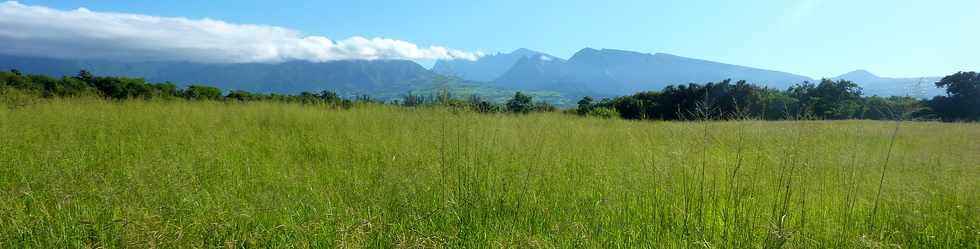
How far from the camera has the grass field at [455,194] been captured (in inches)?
86.6

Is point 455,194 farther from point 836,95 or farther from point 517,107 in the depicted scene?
point 836,95

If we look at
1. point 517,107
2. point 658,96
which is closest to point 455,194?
point 517,107

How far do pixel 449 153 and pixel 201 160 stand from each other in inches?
83.6

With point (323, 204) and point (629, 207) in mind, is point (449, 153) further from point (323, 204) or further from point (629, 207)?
point (629, 207)

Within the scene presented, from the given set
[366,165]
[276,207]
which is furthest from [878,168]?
[276,207]

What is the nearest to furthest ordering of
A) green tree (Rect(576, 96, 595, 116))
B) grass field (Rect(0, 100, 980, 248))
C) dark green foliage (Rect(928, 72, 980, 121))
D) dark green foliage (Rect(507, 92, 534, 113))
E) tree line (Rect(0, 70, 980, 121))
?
grass field (Rect(0, 100, 980, 248))
dark green foliage (Rect(507, 92, 534, 113))
tree line (Rect(0, 70, 980, 121))
green tree (Rect(576, 96, 595, 116))
dark green foliage (Rect(928, 72, 980, 121))

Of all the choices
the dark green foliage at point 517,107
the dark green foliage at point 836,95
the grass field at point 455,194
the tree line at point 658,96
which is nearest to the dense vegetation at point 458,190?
the grass field at point 455,194

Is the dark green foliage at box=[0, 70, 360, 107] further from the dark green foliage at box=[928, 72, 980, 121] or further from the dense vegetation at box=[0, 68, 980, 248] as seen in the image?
the dark green foliage at box=[928, 72, 980, 121]

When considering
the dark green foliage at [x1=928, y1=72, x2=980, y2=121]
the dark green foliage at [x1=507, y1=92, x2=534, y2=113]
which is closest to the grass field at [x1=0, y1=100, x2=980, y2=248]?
the dark green foliage at [x1=507, y1=92, x2=534, y2=113]

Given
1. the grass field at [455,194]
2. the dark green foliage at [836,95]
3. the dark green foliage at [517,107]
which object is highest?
the dark green foliage at [836,95]

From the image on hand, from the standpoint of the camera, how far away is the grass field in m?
2.20

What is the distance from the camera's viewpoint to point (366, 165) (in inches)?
161

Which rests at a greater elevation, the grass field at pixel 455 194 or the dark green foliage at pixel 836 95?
the dark green foliage at pixel 836 95

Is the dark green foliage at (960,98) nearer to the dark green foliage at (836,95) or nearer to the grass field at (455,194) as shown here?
the dark green foliage at (836,95)
